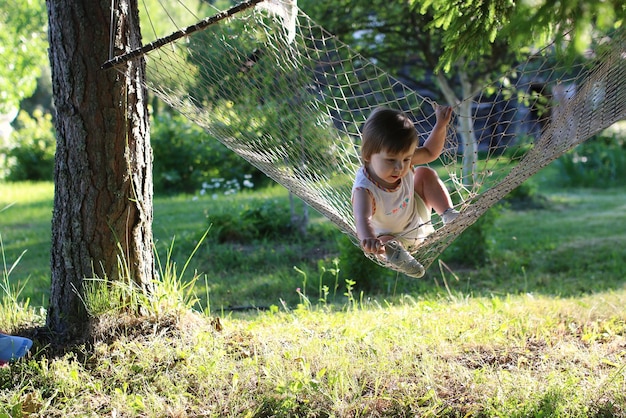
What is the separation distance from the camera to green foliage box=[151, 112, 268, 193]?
804cm

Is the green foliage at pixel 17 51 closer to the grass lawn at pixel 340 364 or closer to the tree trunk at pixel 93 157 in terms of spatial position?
the grass lawn at pixel 340 364

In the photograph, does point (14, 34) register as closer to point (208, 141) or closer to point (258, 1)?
point (208, 141)

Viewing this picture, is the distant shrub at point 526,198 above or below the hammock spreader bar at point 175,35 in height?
below

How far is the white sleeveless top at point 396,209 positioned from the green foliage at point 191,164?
5.23m

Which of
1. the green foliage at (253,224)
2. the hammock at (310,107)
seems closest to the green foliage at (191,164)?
the green foliage at (253,224)

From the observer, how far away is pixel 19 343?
249 cm

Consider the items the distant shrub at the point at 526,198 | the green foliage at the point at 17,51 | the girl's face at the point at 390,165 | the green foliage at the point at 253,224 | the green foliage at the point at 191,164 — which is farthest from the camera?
the green foliage at the point at 191,164

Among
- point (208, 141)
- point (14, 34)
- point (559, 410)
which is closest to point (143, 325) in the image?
point (559, 410)

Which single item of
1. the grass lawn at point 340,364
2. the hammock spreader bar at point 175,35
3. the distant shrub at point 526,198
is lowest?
the grass lawn at point 340,364

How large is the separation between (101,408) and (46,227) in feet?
14.1

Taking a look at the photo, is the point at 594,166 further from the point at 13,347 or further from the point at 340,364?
the point at 13,347

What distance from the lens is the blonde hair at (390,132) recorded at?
2.56 metres

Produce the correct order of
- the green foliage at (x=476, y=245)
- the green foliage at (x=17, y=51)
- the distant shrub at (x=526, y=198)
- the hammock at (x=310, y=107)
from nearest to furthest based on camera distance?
the hammock at (x=310, y=107), the green foliage at (x=476, y=245), the green foliage at (x=17, y=51), the distant shrub at (x=526, y=198)

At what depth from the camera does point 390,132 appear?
2559 millimetres
